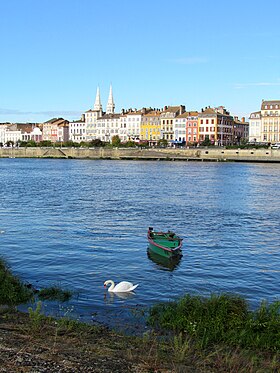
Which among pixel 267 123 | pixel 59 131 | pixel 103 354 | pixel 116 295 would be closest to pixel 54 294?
pixel 116 295

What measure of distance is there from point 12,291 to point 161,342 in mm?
5107

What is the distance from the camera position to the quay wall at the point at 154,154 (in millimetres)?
116250

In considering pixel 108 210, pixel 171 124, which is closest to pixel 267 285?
pixel 108 210

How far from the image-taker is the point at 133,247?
22.3 meters

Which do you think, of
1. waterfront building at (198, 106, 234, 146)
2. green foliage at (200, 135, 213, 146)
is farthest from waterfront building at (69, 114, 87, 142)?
green foliage at (200, 135, 213, 146)

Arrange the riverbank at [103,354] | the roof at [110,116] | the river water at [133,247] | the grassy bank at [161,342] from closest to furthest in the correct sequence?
the riverbank at [103,354]
the grassy bank at [161,342]
the river water at [133,247]
the roof at [110,116]

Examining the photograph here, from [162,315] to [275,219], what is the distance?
840 inches

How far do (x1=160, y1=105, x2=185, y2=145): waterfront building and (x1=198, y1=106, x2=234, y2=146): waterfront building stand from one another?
27.5ft

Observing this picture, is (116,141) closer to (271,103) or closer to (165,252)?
(271,103)

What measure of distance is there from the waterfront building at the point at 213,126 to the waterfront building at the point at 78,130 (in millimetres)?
50093

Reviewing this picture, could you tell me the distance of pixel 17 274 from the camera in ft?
56.1

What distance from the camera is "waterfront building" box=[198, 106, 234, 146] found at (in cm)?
14588

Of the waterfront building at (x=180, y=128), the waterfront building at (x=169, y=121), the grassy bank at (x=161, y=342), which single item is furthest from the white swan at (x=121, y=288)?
the waterfront building at (x=169, y=121)

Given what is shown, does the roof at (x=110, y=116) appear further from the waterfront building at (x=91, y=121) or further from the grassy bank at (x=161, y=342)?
the grassy bank at (x=161, y=342)
